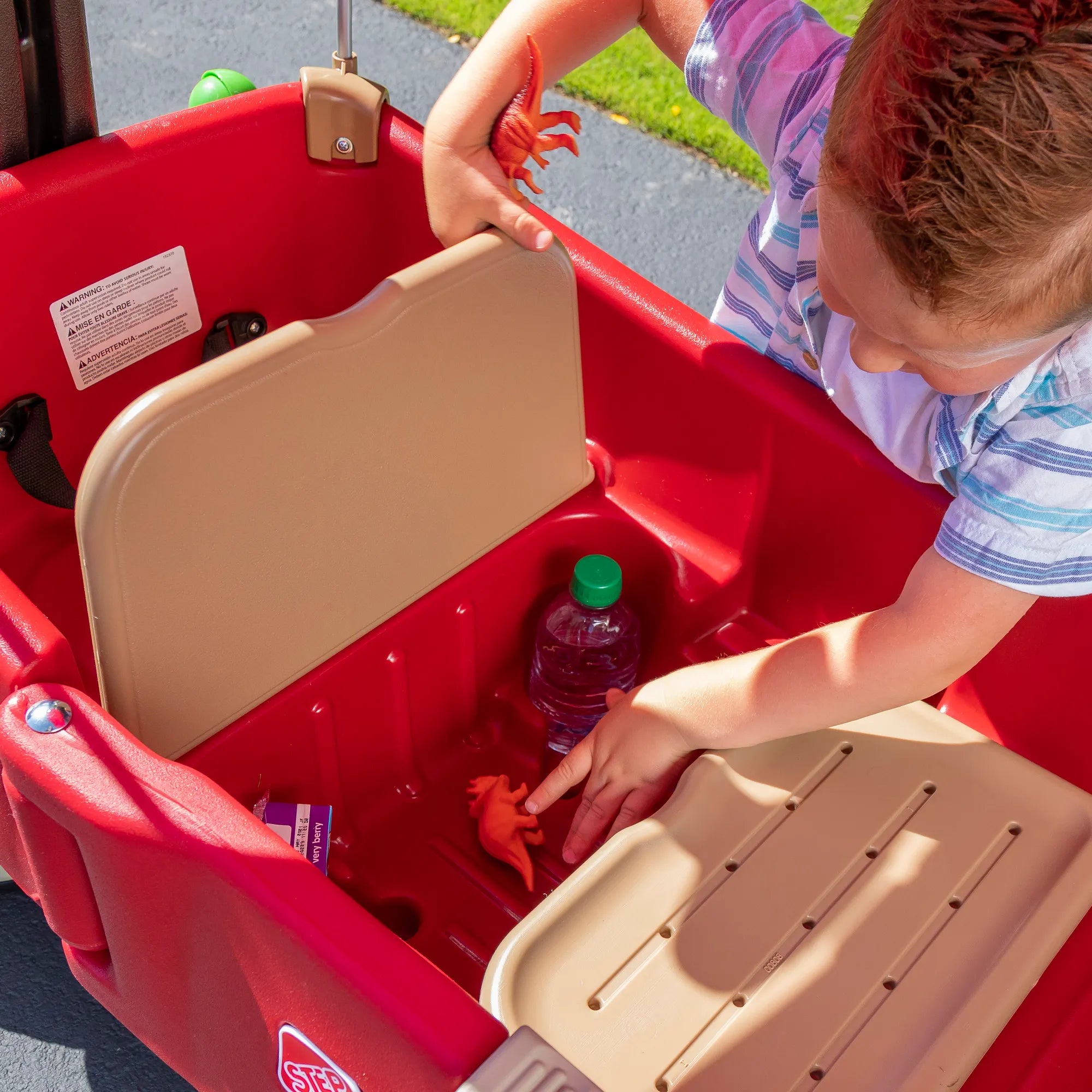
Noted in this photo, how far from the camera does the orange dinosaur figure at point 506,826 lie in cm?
94

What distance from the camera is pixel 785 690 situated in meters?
0.78

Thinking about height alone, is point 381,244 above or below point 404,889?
above

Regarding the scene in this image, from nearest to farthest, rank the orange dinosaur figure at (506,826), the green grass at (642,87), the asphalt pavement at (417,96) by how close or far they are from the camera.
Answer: the orange dinosaur figure at (506,826) < the asphalt pavement at (417,96) < the green grass at (642,87)

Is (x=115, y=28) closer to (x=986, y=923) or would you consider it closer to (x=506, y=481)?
(x=506, y=481)

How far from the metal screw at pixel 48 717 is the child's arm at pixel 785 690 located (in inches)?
13.5

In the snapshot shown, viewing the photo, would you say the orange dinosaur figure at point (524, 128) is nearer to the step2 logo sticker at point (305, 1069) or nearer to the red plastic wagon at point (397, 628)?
the red plastic wagon at point (397, 628)

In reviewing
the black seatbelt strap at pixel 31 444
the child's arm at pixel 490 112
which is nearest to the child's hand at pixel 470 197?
the child's arm at pixel 490 112

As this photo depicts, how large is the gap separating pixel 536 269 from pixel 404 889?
1.56 feet

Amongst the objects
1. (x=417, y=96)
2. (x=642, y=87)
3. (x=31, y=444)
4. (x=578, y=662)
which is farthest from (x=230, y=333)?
(x=642, y=87)

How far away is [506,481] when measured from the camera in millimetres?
952

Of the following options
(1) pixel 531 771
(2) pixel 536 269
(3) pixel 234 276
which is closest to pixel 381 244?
(3) pixel 234 276

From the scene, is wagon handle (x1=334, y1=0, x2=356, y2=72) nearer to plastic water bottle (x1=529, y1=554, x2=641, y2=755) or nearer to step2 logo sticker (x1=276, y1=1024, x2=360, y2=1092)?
plastic water bottle (x1=529, y1=554, x2=641, y2=755)

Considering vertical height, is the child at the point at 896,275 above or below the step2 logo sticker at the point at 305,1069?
above

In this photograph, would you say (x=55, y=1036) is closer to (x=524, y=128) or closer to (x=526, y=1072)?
(x=526, y=1072)
